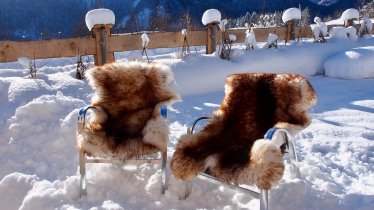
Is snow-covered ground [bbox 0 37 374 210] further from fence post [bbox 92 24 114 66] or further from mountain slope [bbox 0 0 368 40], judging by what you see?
mountain slope [bbox 0 0 368 40]

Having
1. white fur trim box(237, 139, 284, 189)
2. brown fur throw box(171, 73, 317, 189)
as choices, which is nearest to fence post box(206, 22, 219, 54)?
brown fur throw box(171, 73, 317, 189)

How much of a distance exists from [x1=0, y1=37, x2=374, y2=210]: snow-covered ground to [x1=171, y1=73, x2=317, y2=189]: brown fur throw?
357 millimetres

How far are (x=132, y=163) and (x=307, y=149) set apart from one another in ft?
5.19

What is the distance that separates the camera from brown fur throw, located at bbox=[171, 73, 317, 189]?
7.46 ft

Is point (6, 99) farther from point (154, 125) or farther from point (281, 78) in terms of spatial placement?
point (281, 78)

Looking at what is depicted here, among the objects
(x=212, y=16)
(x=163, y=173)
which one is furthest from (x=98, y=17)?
(x=163, y=173)

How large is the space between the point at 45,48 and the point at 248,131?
11.4ft

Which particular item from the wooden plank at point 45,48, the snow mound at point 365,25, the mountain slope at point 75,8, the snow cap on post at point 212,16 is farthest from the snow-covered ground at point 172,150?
the mountain slope at point 75,8

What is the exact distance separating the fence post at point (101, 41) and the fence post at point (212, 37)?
1.55m

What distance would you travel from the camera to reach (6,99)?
14.4ft

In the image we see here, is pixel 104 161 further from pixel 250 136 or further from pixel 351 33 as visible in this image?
pixel 351 33

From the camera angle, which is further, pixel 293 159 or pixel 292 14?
pixel 292 14

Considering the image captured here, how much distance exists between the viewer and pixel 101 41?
17.9 ft

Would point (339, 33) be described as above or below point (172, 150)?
above
